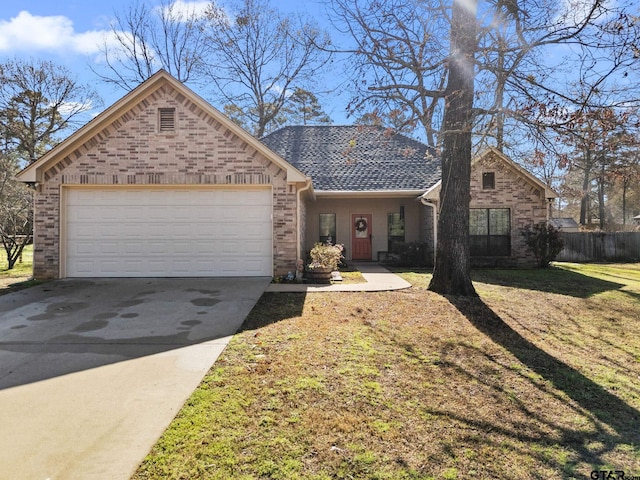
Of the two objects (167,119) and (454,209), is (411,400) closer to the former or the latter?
(454,209)

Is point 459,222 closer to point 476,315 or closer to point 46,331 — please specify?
point 476,315

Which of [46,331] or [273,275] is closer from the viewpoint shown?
[46,331]

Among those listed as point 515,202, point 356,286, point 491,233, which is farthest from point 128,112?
point 515,202

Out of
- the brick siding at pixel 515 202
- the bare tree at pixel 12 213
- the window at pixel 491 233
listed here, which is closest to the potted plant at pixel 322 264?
the window at pixel 491 233

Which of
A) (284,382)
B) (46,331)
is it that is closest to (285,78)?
(46,331)

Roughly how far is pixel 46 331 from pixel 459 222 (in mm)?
7854

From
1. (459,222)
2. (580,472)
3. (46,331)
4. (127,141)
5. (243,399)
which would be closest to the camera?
(580,472)

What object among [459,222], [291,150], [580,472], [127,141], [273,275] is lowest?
[580,472]

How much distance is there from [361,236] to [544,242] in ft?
22.8

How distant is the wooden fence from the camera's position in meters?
18.9

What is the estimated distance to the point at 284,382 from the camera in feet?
12.9

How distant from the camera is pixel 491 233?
1476cm

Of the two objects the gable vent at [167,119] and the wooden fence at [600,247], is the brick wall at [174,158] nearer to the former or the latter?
the gable vent at [167,119]

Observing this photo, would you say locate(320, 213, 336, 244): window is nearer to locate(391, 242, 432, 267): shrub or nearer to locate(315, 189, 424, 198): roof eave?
locate(315, 189, 424, 198): roof eave
